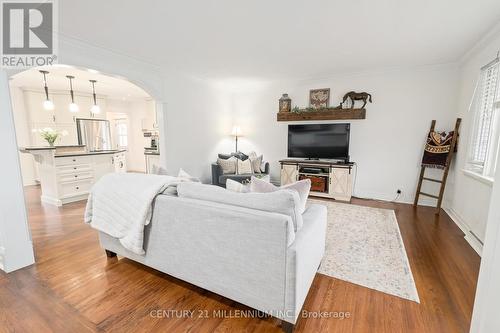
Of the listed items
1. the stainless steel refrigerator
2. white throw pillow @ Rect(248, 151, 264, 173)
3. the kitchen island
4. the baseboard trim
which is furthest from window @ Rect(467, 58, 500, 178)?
the stainless steel refrigerator

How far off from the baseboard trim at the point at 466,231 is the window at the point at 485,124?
0.71 metres

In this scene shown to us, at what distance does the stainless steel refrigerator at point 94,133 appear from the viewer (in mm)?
6418

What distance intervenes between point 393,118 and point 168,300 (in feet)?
15.0

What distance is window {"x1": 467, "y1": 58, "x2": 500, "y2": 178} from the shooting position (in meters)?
2.64

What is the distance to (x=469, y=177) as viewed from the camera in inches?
118

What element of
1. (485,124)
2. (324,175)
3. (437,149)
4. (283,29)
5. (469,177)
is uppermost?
(283,29)

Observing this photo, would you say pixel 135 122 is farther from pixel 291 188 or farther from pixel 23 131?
pixel 291 188

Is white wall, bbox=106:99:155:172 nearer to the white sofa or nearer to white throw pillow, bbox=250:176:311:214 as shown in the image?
the white sofa

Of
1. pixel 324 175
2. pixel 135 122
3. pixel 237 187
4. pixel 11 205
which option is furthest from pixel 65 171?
pixel 324 175

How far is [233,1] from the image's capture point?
200cm

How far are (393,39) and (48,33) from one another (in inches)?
159

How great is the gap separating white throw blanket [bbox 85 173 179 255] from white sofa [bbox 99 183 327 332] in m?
0.09

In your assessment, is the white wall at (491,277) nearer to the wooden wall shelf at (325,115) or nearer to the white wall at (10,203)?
the white wall at (10,203)

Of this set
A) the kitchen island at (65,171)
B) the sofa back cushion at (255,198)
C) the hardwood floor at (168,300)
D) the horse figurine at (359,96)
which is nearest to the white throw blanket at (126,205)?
the sofa back cushion at (255,198)
